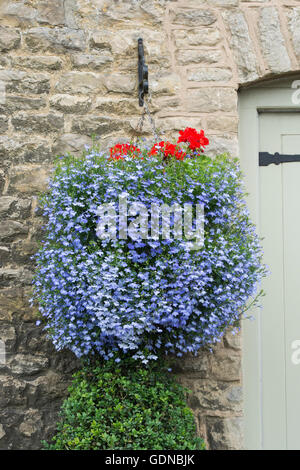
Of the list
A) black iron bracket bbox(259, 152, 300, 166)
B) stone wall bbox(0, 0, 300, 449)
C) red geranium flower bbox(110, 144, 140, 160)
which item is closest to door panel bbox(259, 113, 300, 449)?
black iron bracket bbox(259, 152, 300, 166)

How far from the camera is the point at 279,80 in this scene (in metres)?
3.45

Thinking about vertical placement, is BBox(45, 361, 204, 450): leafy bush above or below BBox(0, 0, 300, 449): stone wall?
below

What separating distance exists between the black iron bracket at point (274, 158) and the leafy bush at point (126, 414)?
1415 millimetres

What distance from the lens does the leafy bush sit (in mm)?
2559

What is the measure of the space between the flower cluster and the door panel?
1.96 ft

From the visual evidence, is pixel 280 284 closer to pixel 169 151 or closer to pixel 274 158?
pixel 274 158

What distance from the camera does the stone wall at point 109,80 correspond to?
3203 millimetres

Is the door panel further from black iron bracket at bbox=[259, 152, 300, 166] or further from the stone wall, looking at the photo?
the stone wall

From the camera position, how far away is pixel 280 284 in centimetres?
341

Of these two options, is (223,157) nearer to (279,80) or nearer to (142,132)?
(142,132)

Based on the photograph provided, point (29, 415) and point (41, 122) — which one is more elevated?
point (41, 122)

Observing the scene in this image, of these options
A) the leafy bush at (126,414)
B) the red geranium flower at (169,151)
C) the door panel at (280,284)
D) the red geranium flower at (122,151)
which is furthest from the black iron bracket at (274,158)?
the leafy bush at (126,414)
